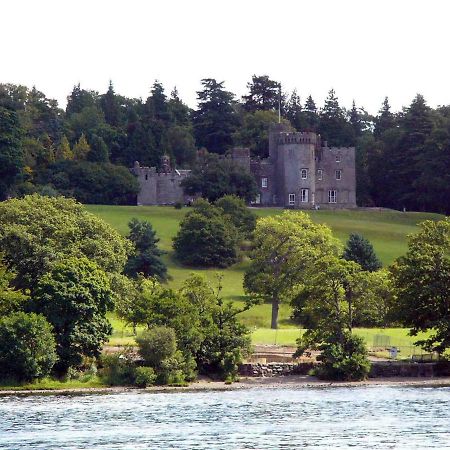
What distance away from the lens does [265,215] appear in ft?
429

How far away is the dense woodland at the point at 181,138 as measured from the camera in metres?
141

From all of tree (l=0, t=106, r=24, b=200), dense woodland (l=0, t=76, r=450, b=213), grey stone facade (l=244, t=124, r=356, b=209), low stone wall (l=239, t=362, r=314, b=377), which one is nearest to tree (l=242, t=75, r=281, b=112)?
dense woodland (l=0, t=76, r=450, b=213)

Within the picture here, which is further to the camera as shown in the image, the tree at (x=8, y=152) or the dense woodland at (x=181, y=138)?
the dense woodland at (x=181, y=138)

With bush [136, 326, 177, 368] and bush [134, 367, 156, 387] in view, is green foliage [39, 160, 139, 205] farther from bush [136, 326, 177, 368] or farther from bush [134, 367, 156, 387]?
bush [134, 367, 156, 387]

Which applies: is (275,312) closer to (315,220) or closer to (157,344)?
(157,344)

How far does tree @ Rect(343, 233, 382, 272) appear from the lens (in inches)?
3984

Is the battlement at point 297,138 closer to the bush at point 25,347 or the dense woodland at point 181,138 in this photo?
the dense woodland at point 181,138

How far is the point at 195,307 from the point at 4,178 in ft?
221

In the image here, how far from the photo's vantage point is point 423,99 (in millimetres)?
151500

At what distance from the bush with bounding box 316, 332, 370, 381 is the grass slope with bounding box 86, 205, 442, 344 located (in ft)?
89.0

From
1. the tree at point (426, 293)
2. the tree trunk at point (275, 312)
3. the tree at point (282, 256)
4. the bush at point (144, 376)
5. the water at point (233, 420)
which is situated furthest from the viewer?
the tree at point (282, 256)

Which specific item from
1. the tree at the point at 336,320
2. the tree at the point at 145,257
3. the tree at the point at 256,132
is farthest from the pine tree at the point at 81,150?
the tree at the point at 336,320

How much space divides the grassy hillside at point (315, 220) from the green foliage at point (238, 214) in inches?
193

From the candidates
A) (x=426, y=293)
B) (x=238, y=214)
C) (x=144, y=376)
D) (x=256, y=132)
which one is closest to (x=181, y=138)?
(x=256, y=132)
